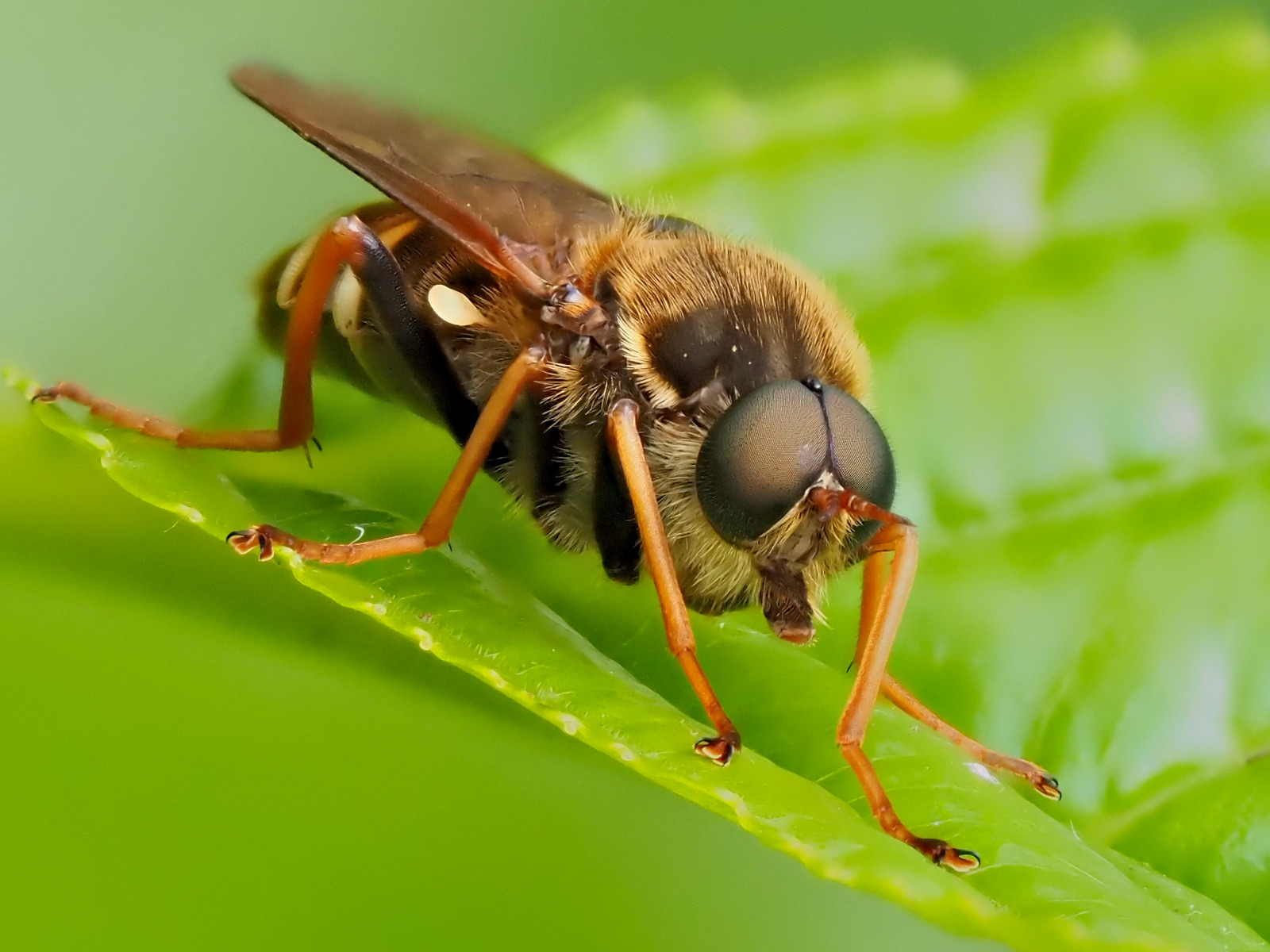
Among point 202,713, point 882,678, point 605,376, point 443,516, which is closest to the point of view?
point 202,713

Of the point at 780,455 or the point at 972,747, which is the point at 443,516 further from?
the point at 972,747

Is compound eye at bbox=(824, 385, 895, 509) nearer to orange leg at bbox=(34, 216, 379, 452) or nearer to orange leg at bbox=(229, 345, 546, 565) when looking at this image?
orange leg at bbox=(229, 345, 546, 565)

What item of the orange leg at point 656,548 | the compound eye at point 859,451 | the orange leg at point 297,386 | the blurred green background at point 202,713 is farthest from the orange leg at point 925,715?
the orange leg at point 297,386

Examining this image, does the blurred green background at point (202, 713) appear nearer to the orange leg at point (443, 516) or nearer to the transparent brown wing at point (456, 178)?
the orange leg at point (443, 516)

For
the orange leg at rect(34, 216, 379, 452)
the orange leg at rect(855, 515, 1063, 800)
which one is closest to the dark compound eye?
the orange leg at rect(855, 515, 1063, 800)

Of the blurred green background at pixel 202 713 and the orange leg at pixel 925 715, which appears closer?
the blurred green background at pixel 202 713

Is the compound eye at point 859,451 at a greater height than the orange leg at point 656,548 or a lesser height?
greater

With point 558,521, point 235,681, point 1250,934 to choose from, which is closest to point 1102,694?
point 1250,934

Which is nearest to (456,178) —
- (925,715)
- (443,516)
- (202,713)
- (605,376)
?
(605,376)
